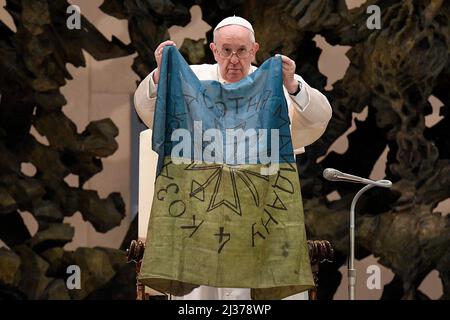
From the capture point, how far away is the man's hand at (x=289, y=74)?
227 inches

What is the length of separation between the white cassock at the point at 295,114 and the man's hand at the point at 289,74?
0.05 metres

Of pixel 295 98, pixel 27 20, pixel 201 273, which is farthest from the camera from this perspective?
pixel 27 20

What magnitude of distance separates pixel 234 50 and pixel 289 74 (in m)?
0.29

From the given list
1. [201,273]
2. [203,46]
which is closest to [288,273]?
[201,273]

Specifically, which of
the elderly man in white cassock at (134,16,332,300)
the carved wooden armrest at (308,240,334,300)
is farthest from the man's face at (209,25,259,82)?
the carved wooden armrest at (308,240,334,300)

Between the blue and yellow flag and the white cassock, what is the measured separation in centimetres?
19

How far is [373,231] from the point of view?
11.8m

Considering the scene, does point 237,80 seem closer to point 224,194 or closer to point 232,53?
point 232,53

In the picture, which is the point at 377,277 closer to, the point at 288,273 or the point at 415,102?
the point at 415,102

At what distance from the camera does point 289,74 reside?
5809mm

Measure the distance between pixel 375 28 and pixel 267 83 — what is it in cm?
615

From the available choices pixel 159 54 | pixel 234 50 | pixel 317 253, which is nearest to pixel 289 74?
pixel 234 50

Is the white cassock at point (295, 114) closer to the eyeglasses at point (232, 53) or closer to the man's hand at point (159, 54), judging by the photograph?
the man's hand at point (159, 54)

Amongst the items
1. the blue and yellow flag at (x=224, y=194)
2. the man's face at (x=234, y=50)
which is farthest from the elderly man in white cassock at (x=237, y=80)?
the blue and yellow flag at (x=224, y=194)
